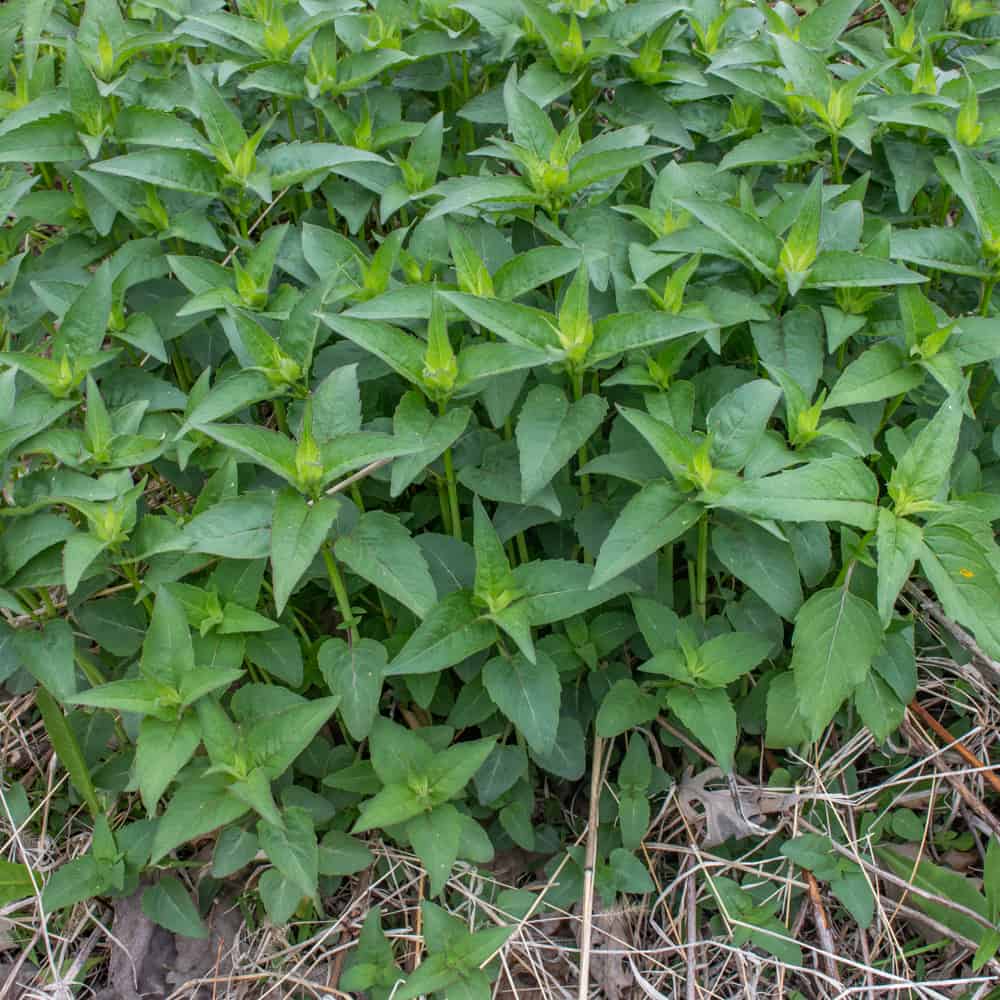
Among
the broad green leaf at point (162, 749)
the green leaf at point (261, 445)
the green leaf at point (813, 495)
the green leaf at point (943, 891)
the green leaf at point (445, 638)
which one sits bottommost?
the green leaf at point (943, 891)

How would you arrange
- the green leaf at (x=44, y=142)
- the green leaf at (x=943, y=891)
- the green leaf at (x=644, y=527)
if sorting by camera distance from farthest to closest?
the green leaf at (x=44, y=142) < the green leaf at (x=943, y=891) < the green leaf at (x=644, y=527)

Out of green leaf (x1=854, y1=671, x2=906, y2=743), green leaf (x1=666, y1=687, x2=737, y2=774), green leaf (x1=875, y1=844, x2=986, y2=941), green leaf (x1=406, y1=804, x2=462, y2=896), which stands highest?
green leaf (x1=666, y1=687, x2=737, y2=774)

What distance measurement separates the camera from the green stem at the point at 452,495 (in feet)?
7.20

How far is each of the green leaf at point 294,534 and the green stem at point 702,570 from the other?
0.80m

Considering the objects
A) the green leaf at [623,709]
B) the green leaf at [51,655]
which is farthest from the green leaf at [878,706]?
the green leaf at [51,655]

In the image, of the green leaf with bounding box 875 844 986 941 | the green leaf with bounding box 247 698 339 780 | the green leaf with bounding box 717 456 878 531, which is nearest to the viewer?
the green leaf with bounding box 717 456 878 531

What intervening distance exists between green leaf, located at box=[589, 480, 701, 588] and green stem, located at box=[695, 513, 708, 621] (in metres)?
0.12

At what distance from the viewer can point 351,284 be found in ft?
7.66

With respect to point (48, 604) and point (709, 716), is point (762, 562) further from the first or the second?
point (48, 604)

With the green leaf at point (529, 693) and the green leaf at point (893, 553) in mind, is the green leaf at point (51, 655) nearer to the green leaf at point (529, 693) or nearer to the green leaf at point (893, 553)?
the green leaf at point (529, 693)

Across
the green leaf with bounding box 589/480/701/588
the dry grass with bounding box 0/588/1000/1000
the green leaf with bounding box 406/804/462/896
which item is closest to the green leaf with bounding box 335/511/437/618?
the green leaf with bounding box 589/480/701/588

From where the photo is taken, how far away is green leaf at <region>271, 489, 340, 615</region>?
1.81m

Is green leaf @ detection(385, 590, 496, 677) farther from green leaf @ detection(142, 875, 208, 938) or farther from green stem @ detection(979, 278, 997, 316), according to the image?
green stem @ detection(979, 278, 997, 316)

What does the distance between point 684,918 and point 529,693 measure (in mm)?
731
